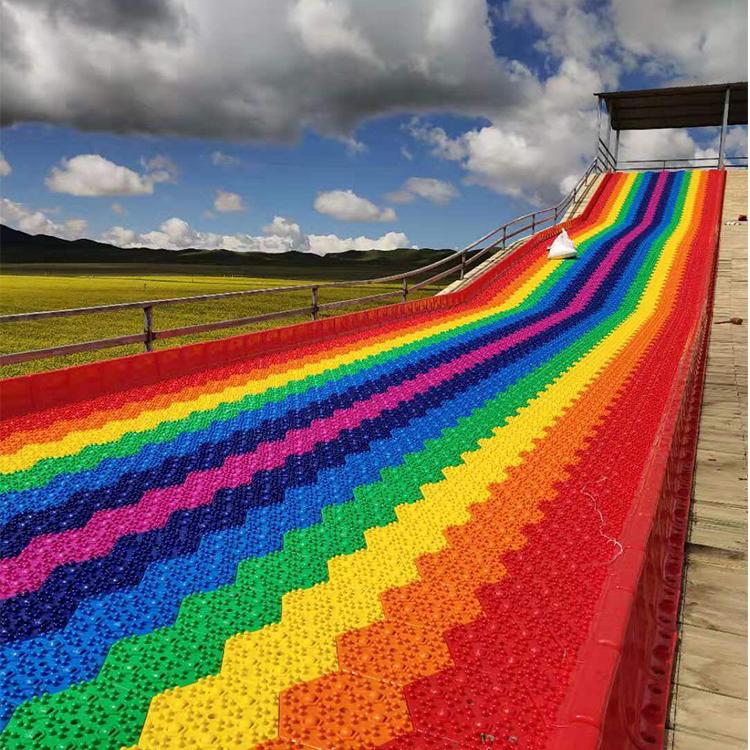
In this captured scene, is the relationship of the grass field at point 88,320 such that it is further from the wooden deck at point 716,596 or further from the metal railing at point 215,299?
the wooden deck at point 716,596

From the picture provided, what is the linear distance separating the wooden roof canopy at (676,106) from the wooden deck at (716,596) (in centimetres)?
2597

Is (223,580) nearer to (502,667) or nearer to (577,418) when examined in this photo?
(502,667)

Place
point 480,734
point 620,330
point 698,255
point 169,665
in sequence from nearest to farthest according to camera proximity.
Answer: point 480,734, point 169,665, point 620,330, point 698,255

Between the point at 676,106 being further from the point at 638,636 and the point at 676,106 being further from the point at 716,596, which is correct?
the point at 638,636

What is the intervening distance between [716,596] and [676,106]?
3239cm

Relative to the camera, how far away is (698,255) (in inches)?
599

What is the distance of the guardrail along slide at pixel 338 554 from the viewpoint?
213cm

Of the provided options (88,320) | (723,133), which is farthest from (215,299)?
(723,133)

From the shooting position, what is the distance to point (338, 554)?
128 inches

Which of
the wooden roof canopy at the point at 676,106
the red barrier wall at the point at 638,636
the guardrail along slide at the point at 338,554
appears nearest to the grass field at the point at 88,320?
the guardrail along slide at the point at 338,554

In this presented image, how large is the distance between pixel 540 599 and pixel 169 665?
64.7 inches

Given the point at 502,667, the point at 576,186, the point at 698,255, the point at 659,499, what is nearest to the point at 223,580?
the point at 502,667

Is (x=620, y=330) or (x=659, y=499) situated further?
(x=620, y=330)

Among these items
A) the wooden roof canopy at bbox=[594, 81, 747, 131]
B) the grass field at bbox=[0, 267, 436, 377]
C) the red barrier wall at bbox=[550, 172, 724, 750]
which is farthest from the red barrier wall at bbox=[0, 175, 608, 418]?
the wooden roof canopy at bbox=[594, 81, 747, 131]
